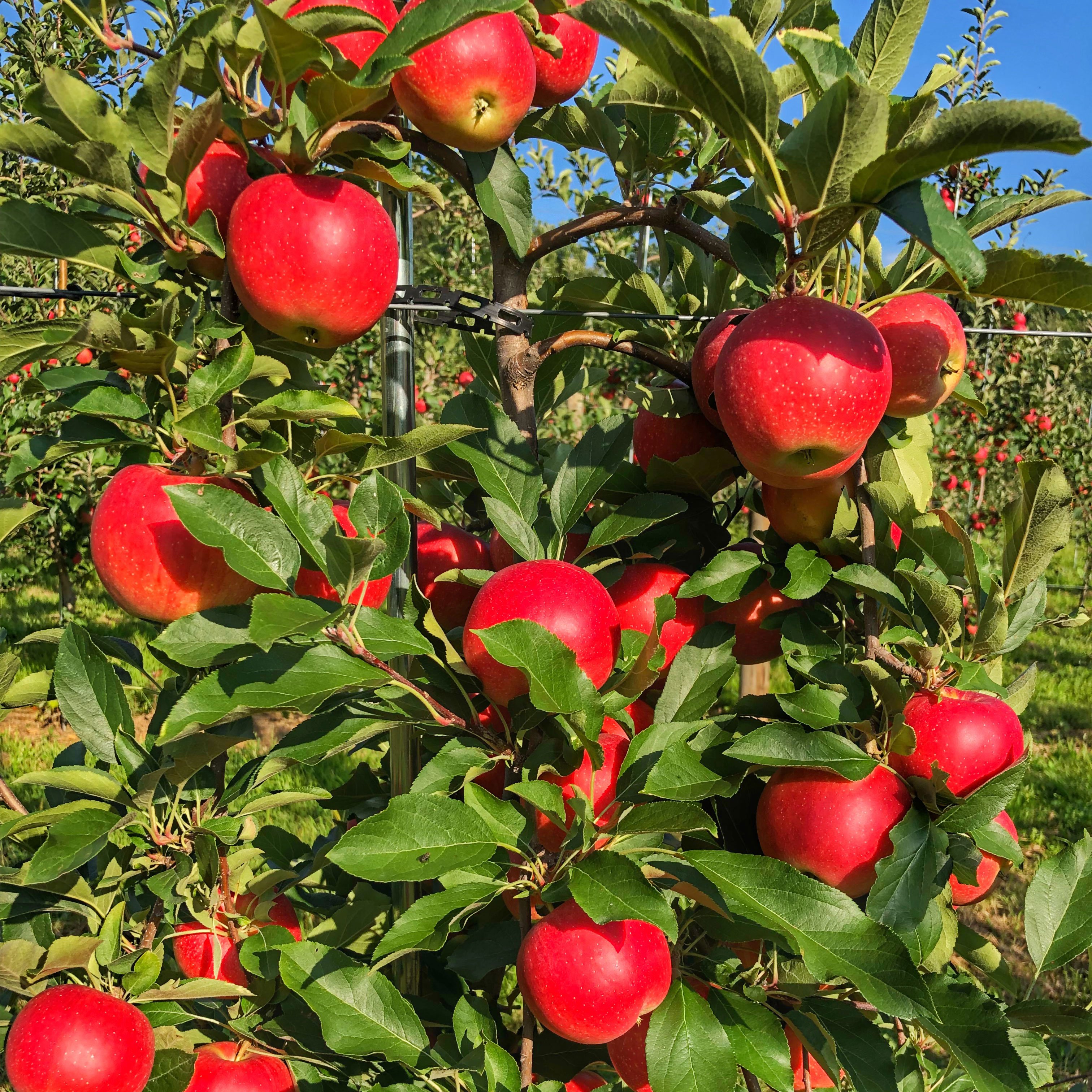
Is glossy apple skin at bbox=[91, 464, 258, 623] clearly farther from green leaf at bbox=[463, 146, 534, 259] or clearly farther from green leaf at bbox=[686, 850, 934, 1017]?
green leaf at bbox=[686, 850, 934, 1017]

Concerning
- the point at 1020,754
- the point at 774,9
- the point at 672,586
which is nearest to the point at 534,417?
the point at 672,586

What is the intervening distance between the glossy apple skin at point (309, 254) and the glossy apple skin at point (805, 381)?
1.13 feet

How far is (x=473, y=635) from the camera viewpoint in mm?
910

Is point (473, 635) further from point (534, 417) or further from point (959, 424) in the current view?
point (959, 424)

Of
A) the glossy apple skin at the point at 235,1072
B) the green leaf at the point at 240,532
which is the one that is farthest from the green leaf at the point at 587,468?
the glossy apple skin at the point at 235,1072

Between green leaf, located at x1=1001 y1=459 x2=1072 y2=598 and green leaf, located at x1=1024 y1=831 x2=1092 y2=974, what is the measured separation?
13.2 inches

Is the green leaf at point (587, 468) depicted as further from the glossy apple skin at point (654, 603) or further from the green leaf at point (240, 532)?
the green leaf at point (240, 532)

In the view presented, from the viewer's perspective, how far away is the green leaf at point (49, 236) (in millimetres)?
866

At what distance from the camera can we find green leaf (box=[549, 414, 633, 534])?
106 cm

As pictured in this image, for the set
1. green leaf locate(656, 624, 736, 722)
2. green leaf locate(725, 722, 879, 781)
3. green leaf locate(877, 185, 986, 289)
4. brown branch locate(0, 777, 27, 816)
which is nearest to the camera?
green leaf locate(877, 185, 986, 289)

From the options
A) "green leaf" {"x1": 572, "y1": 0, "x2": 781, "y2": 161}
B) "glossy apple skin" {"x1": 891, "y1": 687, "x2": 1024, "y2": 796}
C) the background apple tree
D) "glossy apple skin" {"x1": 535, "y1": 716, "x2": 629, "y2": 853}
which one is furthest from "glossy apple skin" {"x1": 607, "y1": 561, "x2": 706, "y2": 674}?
"green leaf" {"x1": 572, "y1": 0, "x2": 781, "y2": 161}

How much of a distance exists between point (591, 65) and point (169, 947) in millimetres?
1167

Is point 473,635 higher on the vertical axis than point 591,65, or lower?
lower

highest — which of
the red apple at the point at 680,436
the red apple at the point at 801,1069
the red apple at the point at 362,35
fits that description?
the red apple at the point at 362,35
